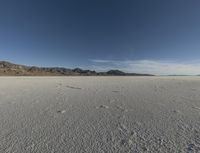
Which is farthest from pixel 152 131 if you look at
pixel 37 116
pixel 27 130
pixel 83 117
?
pixel 37 116

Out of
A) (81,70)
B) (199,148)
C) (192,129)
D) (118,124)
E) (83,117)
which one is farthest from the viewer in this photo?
(81,70)

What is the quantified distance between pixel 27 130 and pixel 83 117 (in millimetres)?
1255

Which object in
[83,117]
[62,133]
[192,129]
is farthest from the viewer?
[83,117]

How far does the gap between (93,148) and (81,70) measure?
92734 mm

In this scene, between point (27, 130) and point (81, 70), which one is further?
point (81, 70)

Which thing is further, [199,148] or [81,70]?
[81,70]

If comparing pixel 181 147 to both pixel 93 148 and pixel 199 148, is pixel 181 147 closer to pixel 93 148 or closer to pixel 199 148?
pixel 199 148

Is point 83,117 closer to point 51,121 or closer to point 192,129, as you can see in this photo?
point 51,121

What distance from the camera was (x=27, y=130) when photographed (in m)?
2.74

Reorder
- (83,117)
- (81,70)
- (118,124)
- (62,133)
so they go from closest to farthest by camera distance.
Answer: (62,133)
(118,124)
(83,117)
(81,70)

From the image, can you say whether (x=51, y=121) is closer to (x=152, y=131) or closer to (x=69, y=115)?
(x=69, y=115)

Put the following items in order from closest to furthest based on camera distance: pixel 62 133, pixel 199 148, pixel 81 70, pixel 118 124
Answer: pixel 199 148 → pixel 62 133 → pixel 118 124 → pixel 81 70

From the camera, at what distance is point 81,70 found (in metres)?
94.0

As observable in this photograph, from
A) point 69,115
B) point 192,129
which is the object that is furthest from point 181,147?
point 69,115
